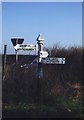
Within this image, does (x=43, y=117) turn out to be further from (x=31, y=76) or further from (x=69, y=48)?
(x=69, y=48)

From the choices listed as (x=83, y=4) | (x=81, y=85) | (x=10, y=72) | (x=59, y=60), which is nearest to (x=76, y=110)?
(x=81, y=85)

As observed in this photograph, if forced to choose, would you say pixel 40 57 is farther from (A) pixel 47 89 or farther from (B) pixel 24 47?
(A) pixel 47 89

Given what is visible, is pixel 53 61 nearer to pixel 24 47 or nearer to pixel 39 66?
pixel 39 66

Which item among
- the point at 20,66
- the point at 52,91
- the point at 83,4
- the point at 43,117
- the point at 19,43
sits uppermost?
the point at 83,4

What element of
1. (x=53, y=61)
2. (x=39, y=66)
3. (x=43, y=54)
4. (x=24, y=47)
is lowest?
(x=39, y=66)

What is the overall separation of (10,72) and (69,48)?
1.30 metres

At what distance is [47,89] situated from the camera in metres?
Answer: 7.42

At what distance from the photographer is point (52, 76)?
24.5 feet

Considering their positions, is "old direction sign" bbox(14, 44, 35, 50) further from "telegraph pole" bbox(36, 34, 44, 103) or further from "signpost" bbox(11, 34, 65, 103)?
"telegraph pole" bbox(36, 34, 44, 103)

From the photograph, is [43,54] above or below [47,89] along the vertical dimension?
above

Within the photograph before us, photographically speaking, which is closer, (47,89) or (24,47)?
(24,47)

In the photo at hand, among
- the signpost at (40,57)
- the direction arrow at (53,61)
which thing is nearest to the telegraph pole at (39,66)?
the signpost at (40,57)

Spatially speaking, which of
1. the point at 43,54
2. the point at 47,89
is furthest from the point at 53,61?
the point at 47,89

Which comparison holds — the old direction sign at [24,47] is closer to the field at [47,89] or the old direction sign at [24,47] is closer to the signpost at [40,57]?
the signpost at [40,57]
